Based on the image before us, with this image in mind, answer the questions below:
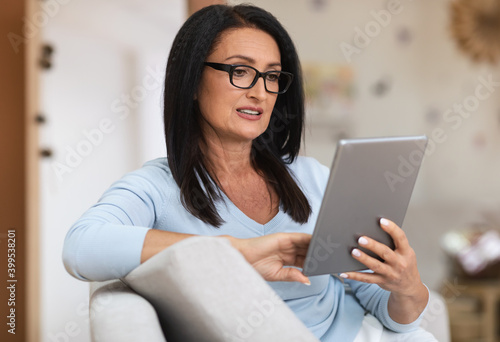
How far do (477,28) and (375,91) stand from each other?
0.87 meters

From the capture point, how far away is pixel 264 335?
0.85 meters

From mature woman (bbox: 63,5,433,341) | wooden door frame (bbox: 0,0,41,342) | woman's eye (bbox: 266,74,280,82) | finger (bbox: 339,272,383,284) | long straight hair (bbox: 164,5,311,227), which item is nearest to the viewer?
finger (bbox: 339,272,383,284)

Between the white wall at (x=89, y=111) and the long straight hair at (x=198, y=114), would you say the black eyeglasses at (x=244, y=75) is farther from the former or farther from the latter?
the white wall at (x=89, y=111)

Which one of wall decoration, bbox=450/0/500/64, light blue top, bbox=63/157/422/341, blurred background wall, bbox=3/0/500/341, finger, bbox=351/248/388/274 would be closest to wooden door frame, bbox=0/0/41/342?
blurred background wall, bbox=3/0/500/341

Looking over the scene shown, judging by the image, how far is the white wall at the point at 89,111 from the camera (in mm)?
2709

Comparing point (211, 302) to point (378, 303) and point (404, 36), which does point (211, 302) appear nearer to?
point (378, 303)

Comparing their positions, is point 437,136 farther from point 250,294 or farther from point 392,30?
point 250,294

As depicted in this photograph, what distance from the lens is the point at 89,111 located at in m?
2.80

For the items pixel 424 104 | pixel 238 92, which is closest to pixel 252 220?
pixel 238 92

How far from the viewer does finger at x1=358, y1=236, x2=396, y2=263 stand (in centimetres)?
102

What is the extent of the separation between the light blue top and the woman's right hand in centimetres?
19

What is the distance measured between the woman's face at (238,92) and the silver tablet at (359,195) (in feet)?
1.41

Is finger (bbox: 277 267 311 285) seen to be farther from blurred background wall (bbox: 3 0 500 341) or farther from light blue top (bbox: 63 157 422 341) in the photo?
blurred background wall (bbox: 3 0 500 341)

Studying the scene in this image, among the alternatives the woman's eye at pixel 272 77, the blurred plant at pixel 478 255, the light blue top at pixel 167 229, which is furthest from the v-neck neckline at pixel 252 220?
the blurred plant at pixel 478 255
